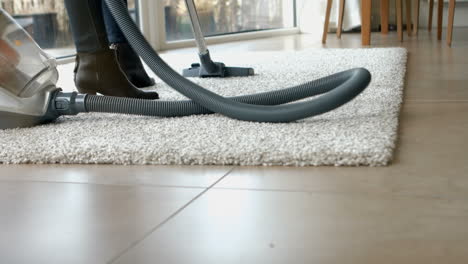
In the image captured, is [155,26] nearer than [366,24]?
No

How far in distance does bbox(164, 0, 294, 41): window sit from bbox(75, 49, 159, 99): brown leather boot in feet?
7.45

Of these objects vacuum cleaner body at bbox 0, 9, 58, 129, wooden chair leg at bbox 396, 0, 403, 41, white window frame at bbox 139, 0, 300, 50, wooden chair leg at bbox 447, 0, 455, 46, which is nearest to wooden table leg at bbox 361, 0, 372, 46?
wooden chair leg at bbox 396, 0, 403, 41

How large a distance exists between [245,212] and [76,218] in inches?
8.6

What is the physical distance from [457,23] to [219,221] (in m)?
4.58

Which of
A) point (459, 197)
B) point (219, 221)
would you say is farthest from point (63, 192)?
point (459, 197)

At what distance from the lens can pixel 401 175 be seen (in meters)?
1.00

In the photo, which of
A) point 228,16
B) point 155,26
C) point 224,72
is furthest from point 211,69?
point 228,16

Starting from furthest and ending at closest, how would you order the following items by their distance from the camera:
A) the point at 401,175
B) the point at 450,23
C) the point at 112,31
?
the point at 450,23, the point at 112,31, the point at 401,175

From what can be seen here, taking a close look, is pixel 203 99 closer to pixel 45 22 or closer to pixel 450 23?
pixel 45 22

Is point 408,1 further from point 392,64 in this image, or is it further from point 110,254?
point 110,254

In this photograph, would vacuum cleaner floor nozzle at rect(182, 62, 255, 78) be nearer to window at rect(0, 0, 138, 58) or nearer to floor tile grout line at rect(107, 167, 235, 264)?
window at rect(0, 0, 138, 58)

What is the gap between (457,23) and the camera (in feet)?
16.4

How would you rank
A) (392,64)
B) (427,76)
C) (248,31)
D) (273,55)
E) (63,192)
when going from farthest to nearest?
(248,31)
(273,55)
(392,64)
(427,76)
(63,192)

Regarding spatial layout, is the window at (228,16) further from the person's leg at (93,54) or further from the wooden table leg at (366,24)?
the person's leg at (93,54)
